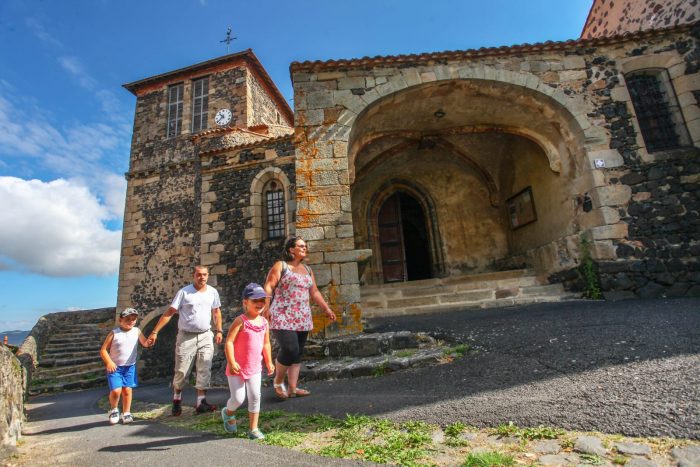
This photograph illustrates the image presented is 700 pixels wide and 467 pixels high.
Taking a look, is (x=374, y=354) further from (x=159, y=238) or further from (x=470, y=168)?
(x=159, y=238)

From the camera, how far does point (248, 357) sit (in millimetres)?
2713

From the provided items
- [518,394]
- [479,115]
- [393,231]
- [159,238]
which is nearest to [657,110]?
[479,115]

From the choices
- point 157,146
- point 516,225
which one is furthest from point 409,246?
point 157,146

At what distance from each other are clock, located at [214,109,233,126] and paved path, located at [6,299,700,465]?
1376cm

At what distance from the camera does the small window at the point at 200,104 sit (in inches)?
648

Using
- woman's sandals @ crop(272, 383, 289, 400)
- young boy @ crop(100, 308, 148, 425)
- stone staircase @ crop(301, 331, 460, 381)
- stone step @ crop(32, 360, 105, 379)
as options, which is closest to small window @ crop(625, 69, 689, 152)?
stone staircase @ crop(301, 331, 460, 381)

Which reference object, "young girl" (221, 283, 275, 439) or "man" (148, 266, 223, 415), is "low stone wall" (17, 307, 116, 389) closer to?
"man" (148, 266, 223, 415)

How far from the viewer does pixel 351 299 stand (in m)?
5.37

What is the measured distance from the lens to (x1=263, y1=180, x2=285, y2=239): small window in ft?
34.4

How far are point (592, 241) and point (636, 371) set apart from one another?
13.2 ft

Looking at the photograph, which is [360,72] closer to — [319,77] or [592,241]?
[319,77]

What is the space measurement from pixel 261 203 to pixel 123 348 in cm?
684

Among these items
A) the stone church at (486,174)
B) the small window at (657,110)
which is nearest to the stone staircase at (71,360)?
the stone church at (486,174)

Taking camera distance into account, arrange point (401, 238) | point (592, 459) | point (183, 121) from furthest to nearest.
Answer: point (183, 121), point (401, 238), point (592, 459)
